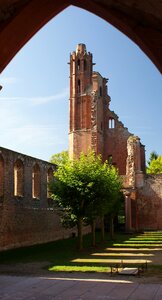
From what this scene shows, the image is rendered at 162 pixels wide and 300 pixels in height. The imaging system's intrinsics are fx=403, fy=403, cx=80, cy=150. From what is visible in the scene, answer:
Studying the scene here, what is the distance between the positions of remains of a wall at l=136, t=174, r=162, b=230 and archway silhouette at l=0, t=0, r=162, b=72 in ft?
111

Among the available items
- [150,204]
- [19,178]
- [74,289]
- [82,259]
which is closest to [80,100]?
[150,204]

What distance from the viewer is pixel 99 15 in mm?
3467

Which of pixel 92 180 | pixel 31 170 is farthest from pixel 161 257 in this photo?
pixel 31 170

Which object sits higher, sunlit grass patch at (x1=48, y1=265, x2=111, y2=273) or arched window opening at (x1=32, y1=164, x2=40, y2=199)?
arched window opening at (x1=32, y1=164, x2=40, y2=199)

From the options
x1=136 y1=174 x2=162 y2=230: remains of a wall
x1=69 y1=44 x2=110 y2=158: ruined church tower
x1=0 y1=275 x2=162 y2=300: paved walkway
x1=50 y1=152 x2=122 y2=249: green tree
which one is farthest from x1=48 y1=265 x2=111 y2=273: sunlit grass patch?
x1=69 y1=44 x2=110 y2=158: ruined church tower

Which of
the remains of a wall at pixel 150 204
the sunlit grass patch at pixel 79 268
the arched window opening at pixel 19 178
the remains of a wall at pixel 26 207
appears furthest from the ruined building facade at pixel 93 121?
the sunlit grass patch at pixel 79 268

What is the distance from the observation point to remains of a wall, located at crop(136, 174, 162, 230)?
119 ft

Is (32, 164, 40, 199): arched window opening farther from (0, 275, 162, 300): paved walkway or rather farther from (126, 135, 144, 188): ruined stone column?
(0, 275, 162, 300): paved walkway

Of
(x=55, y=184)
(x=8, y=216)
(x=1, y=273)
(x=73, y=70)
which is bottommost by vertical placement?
(x=1, y=273)

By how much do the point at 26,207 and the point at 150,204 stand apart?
52.8ft

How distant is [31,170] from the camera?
2483cm

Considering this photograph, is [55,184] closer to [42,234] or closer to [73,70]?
[42,234]

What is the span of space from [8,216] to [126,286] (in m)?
12.1

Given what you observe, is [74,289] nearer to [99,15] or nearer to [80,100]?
[99,15]
